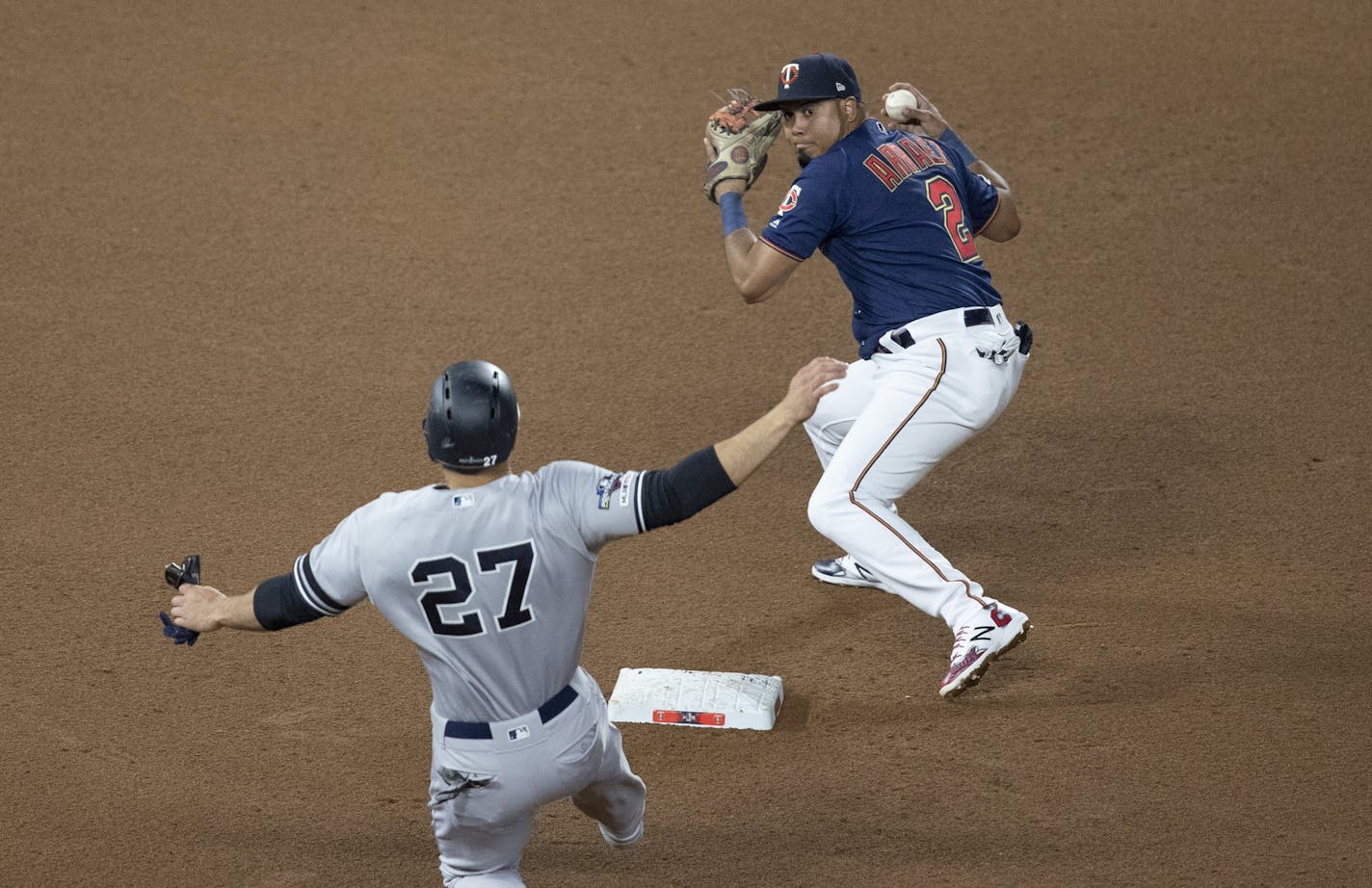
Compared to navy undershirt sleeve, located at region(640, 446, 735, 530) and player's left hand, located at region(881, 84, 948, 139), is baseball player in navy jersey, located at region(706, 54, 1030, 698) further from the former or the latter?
navy undershirt sleeve, located at region(640, 446, 735, 530)

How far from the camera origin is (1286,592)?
18.9 ft

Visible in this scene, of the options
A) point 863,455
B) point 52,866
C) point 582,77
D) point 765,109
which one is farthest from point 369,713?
point 582,77

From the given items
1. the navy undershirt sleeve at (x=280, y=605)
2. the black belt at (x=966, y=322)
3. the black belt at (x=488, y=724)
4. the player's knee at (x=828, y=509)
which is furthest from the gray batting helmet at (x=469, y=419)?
the black belt at (x=966, y=322)

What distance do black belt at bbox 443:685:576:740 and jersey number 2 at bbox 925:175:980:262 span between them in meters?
2.42

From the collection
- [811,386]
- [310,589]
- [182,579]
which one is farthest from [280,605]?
[811,386]

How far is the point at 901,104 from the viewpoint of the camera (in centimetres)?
590

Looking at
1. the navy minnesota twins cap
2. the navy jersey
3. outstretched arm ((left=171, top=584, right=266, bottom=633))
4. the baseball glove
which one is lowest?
outstretched arm ((left=171, top=584, right=266, bottom=633))

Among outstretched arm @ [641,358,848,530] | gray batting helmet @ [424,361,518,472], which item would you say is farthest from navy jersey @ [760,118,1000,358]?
gray batting helmet @ [424,361,518,472]

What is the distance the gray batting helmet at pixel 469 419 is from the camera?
3635mm

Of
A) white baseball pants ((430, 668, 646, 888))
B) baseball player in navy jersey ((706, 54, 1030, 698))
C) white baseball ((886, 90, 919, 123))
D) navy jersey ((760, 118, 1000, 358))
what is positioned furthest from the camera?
white baseball ((886, 90, 919, 123))

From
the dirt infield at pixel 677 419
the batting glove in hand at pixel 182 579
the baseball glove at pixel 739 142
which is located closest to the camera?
the batting glove in hand at pixel 182 579

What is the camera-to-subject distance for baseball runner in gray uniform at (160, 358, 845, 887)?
3.64 m

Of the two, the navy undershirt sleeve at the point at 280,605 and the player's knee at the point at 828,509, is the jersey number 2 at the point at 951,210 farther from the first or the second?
the navy undershirt sleeve at the point at 280,605

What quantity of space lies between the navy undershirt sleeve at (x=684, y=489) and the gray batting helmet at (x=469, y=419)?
0.36m
